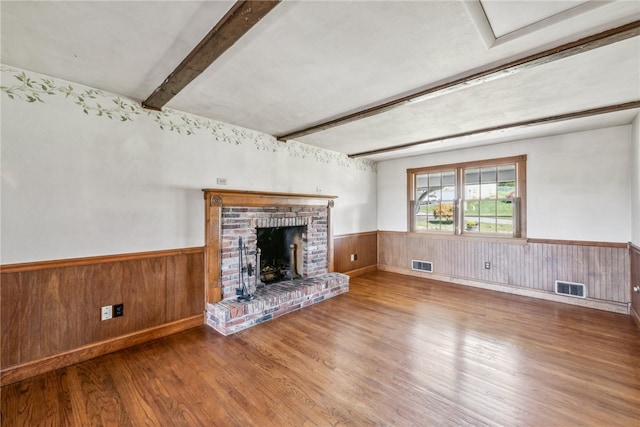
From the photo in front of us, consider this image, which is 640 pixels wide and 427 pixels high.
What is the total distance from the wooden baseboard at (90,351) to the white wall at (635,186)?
535 cm

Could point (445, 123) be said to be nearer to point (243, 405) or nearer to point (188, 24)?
point (188, 24)

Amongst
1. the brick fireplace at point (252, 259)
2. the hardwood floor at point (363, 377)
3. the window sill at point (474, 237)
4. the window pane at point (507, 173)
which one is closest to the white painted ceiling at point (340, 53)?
the brick fireplace at point (252, 259)

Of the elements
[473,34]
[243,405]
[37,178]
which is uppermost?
[473,34]

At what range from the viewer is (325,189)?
4930 millimetres

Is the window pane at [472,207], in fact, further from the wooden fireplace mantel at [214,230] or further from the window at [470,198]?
the wooden fireplace mantel at [214,230]

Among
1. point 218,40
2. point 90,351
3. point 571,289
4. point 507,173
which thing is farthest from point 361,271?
point 218,40

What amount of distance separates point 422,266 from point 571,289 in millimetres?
2199

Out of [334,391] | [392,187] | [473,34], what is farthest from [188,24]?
[392,187]

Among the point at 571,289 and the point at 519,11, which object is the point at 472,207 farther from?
the point at 519,11

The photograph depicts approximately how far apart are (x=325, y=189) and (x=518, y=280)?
352 centimetres

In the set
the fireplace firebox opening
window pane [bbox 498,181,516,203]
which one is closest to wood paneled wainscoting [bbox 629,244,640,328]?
window pane [bbox 498,181,516,203]

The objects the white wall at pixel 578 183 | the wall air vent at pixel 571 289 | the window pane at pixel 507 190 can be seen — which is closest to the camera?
the white wall at pixel 578 183

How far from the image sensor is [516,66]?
2061mm

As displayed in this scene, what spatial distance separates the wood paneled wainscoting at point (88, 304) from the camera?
86.4 inches
